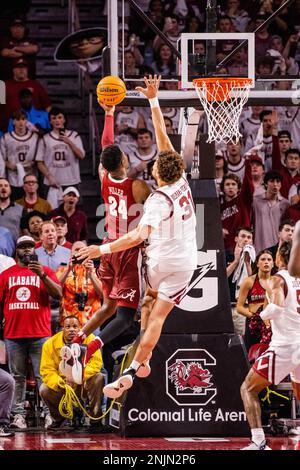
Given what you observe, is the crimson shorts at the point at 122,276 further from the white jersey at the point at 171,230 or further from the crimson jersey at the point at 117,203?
the white jersey at the point at 171,230

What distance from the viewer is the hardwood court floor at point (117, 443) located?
34.7 ft

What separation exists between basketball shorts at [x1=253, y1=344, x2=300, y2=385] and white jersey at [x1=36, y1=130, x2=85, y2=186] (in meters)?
5.41

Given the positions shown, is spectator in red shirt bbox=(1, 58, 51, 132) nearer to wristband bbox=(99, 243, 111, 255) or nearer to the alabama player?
wristband bbox=(99, 243, 111, 255)

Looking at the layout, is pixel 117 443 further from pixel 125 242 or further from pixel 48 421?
pixel 125 242

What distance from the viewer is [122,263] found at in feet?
33.0

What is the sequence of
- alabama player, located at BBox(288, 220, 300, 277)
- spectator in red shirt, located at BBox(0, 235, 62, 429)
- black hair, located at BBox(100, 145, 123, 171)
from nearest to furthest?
1. alabama player, located at BBox(288, 220, 300, 277)
2. black hair, located at BBox(100, 145, 123, 171)
3. spectator in red shirt, located at BBox(0, 235, 62, 429)

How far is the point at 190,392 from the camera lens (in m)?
11.5

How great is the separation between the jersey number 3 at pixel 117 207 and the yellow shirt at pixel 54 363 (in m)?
2.43

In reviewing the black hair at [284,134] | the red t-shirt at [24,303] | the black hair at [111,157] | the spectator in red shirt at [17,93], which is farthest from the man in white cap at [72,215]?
the black hair at [111,157]

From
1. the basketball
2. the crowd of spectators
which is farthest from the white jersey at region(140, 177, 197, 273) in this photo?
the crowd of spectators

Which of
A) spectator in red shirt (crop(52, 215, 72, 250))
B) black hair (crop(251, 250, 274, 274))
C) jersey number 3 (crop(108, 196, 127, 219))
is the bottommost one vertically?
black hair (crop(251, 250, 274, 274))

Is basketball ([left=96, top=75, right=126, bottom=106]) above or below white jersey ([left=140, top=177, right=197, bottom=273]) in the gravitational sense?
above

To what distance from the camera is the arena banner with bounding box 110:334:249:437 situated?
11.4 metres
